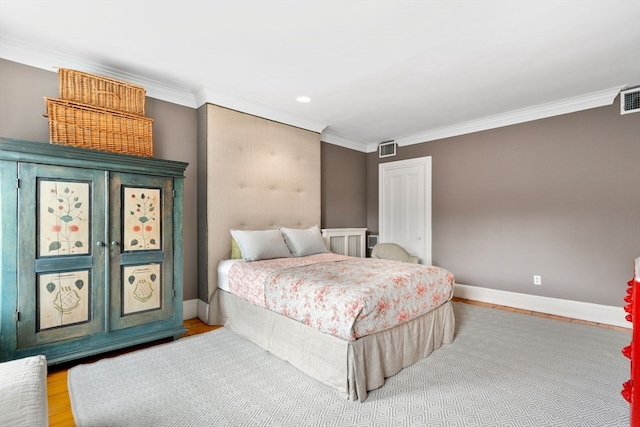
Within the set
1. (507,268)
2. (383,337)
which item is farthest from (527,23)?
(507,268)

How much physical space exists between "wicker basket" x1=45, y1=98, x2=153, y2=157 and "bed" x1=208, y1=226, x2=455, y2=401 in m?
1.35

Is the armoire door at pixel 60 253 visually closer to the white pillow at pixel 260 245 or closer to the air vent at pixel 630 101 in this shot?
the white pillow at pixel 260 245

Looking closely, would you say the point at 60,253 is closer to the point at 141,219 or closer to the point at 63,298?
the point at 63,298

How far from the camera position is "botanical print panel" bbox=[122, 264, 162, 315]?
2.45 meters

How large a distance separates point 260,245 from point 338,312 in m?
1.50

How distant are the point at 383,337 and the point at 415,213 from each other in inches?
124

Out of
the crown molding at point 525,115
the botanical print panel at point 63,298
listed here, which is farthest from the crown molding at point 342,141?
the botanical print panel at point 63,298

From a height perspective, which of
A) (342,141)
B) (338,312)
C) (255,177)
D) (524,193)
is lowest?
(338,312)

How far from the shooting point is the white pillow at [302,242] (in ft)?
11.5

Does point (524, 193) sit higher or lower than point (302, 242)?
higher

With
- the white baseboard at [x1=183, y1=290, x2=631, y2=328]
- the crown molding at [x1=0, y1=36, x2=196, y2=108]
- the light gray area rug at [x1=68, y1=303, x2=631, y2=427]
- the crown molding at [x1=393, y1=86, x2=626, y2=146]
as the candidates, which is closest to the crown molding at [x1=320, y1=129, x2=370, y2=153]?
the crown molding at [x1=393, y1=86, x2=626, y2=146]

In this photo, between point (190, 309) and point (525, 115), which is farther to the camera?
point (525, 115)

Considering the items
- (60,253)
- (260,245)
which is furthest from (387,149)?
(60,253)

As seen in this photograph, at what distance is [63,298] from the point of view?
2174 millimetres
